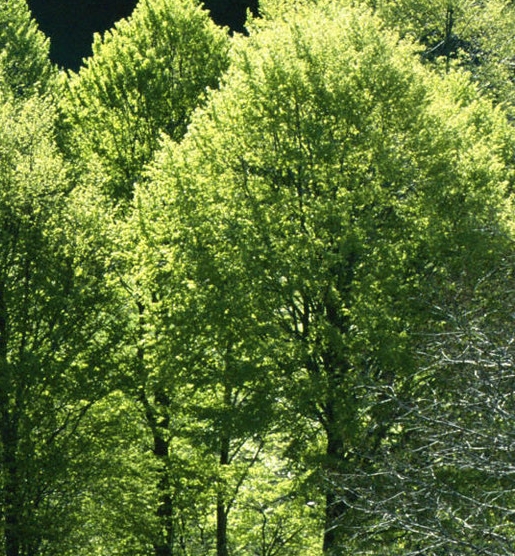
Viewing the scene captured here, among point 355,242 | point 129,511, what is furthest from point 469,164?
point 129,511

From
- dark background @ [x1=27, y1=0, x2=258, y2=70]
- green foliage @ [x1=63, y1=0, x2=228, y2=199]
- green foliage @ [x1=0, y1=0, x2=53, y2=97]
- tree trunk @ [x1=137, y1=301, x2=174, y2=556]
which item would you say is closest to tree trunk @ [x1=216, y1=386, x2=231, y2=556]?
tree trunk @ [x1=137, y1=301, x2=174, y2=556]

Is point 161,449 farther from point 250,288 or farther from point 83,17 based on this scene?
point 83,17

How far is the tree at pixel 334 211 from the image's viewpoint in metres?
19.2

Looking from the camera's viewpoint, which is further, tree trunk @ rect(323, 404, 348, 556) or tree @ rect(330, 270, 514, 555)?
tree trunk @ rect(323, 404, 348, 556)

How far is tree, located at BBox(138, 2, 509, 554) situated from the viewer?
19.2 m

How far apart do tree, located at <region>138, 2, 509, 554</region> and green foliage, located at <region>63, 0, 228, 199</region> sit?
5.17m

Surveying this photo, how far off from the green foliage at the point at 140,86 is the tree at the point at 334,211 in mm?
5173

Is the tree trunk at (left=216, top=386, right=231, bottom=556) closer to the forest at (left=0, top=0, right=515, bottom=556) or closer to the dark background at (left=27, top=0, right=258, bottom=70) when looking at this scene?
the forest at (left=0, top=0, right=515, bottom=556)

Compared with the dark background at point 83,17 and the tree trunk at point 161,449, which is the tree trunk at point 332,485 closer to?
the tree trunk at point 161,449

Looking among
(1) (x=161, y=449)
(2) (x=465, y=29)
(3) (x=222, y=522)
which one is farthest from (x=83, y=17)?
(3) (x=222, y=522)

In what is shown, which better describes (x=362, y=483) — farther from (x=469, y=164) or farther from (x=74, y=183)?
(x=74, y=183)

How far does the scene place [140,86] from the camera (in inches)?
1079

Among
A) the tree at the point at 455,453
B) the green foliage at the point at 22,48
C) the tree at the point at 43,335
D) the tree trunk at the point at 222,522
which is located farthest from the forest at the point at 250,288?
the green foliage at the point at 22,48

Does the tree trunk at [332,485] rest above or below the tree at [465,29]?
below
